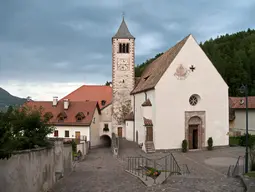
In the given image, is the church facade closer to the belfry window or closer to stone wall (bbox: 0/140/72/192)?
the belfry window

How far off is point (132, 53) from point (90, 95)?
14939 millimetres

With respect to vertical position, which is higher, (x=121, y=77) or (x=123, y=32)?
(x=123, y=32)

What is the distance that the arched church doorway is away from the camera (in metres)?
27.3

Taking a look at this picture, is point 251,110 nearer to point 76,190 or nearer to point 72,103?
point 72,103

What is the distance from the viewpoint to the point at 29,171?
9750 millimetres

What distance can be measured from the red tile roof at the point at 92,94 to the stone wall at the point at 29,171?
115 feet

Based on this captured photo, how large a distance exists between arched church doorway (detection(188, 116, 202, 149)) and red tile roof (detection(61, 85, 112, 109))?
23720mm

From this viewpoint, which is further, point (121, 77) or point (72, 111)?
point (72, 111)

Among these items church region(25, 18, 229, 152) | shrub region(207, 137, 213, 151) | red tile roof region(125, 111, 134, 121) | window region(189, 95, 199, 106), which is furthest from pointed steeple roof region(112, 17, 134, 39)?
shrub region(207, 137, 213, 151)

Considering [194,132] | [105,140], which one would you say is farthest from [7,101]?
[105,140]

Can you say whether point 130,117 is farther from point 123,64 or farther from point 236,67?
point 236,67

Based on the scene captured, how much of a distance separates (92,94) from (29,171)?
4022 cm

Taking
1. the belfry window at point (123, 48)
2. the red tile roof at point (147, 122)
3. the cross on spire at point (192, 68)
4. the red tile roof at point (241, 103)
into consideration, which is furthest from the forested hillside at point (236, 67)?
the red tile roof at point (147, 122)

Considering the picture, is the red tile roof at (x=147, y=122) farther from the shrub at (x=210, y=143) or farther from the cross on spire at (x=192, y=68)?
the cross on spire at (x=192, y=68)
